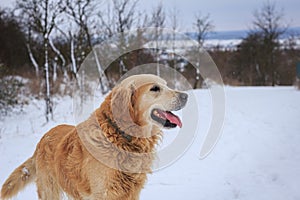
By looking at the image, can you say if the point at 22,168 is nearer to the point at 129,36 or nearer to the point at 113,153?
the point at 113,153

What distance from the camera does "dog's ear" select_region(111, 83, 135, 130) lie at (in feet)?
8.70

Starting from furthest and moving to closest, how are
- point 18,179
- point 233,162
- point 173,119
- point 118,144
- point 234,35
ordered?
point 234,35
point 233,162
point 18,179
point 173,119
point 118,144

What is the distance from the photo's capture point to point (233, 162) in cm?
504

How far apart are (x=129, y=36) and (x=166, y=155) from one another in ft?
16.1

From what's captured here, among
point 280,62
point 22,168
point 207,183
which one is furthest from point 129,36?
point 280,62

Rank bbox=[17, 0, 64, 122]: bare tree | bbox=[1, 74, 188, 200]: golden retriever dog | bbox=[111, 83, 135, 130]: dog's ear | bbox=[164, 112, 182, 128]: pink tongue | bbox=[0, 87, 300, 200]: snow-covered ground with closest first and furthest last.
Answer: bbox=[1, 74, 188, 200]: golden retriever dog, bbox=[111, 83, 135, 130]: dog's ear, bbox=[164, 112, 182, 128]: pink tongue, bbox=[0, 87, 300, 200]: snow-covered ground, bbox=[17, 0, 64, 122]: bare tree

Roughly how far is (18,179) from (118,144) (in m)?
1.26

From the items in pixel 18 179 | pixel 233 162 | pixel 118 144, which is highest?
pixel 118 144

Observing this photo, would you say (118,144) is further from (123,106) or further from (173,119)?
(173,119)

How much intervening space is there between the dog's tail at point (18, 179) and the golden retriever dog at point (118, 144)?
16.2 inches

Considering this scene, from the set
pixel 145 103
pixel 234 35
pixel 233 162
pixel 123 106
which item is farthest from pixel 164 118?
pixel 234 35

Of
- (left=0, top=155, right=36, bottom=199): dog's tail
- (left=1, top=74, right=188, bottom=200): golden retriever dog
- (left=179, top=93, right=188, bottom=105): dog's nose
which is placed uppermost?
(left=179, top=93, right=188, bottom=105): dog's nose

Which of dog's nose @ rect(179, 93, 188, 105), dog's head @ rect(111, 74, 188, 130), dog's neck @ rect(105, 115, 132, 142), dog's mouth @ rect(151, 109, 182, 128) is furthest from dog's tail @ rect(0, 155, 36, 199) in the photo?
dog's nose @ rect(179, 93, 188, 105)

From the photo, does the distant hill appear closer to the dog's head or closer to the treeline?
the treeline
